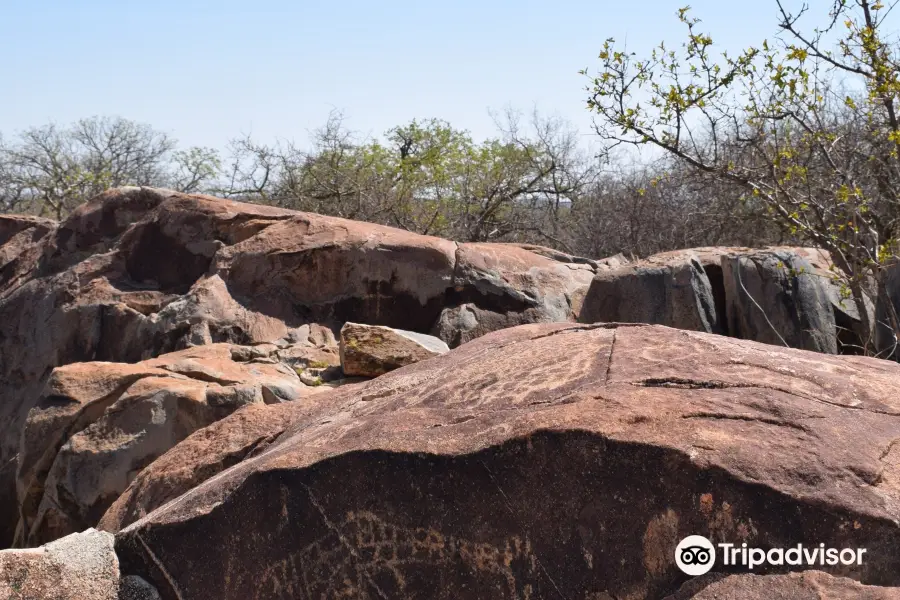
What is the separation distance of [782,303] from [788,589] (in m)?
5.08

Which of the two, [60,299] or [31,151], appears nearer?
[60,299]

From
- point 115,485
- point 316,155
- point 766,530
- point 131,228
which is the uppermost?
point 316,155

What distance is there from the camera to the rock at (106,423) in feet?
15.0

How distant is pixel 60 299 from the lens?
718 centimetres

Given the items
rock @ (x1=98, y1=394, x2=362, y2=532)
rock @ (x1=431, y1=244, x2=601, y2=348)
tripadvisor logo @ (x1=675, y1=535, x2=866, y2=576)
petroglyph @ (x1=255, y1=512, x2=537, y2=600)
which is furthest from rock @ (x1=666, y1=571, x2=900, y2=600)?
rock @ (x1=431, y1=244, x2=601, y2=348)

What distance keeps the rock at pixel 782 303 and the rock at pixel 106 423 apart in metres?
3.43

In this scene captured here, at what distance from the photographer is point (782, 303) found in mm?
6738

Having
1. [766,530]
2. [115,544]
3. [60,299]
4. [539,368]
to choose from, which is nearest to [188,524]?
[115,544]

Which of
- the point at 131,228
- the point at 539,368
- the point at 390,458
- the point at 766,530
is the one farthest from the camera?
the point at 131,228

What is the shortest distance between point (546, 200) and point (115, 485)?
34.2 ft

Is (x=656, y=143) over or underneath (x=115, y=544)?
over

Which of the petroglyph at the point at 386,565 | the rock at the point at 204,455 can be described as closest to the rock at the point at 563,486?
the petroglyph at the point at 386,565

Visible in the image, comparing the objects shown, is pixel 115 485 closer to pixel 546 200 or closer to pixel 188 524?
pixel 188 524

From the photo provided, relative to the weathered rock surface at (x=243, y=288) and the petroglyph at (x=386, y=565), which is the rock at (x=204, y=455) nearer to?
the petroglyph at (x=386, y=565)
